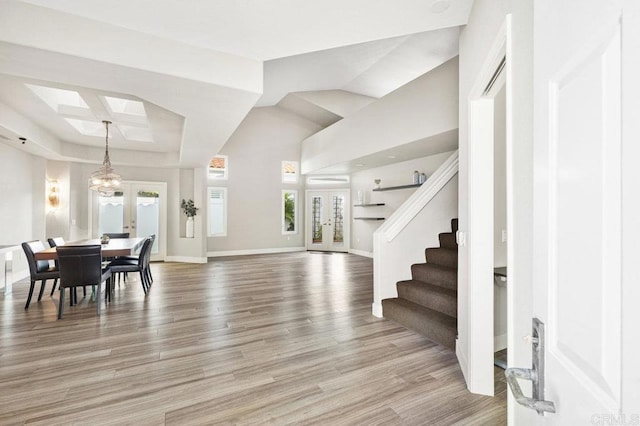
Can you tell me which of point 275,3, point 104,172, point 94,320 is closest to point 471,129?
point 275,3

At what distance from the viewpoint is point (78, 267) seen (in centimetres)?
387

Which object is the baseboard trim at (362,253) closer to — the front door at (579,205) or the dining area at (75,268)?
the dining area at (75,268)

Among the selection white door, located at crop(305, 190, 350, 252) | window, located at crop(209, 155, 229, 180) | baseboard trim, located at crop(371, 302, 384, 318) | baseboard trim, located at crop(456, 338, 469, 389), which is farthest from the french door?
baseboard trim, located at crop(456, 338, 469, 389)

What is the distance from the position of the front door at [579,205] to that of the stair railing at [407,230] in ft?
10.5

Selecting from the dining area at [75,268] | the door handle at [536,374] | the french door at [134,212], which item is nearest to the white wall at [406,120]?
the door handle at [536,374]

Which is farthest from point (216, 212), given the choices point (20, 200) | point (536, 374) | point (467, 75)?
point (536, 374)

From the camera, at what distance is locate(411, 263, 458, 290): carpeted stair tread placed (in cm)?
351

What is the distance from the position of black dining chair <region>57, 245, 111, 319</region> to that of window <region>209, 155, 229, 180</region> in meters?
5.67

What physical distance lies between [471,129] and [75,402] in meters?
3.45

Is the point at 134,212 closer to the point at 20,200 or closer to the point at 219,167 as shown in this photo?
the point at 20,200

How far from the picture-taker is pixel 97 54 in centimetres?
249

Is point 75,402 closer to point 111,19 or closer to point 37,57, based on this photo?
point 37,57

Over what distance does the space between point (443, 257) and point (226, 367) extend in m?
2.71

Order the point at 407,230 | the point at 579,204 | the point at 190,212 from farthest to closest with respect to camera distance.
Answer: the point at 190,212
the point at 407,230
the point at 579,204
